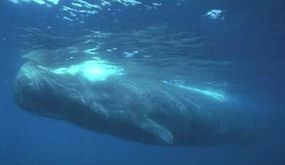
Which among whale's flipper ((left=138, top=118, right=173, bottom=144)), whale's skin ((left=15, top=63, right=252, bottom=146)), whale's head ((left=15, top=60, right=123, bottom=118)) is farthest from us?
whale's flipper ((left=138, top=118, right=173, bottom=144))

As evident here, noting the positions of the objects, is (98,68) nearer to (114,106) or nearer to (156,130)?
(114,106)

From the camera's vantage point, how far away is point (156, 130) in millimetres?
12250

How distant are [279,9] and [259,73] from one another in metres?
9.24

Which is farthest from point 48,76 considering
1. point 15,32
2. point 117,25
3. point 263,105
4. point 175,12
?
point 263,105

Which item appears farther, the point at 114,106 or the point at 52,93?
the point at 114,106

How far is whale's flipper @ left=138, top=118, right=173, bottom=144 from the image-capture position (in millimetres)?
A: 11961

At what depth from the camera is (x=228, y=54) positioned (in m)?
17.0

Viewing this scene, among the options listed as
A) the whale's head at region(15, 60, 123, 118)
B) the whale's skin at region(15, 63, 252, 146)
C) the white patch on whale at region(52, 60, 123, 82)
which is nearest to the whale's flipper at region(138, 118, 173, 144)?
the whale's skin at region(15, 63, 252, 146)

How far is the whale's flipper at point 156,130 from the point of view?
1196 centimetres

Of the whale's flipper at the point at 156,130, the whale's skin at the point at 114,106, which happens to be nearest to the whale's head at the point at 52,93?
the whale's skin at the point at 114,106

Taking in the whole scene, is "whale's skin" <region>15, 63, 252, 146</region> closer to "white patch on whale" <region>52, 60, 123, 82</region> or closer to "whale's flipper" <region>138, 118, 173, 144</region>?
"whale's flipper" <region>138, 118, 173, 144</region>

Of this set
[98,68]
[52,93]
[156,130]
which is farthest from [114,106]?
[98,68]

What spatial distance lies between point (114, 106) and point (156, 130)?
1.72 m

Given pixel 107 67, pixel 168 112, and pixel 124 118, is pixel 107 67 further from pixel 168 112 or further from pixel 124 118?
pixel 124 118
